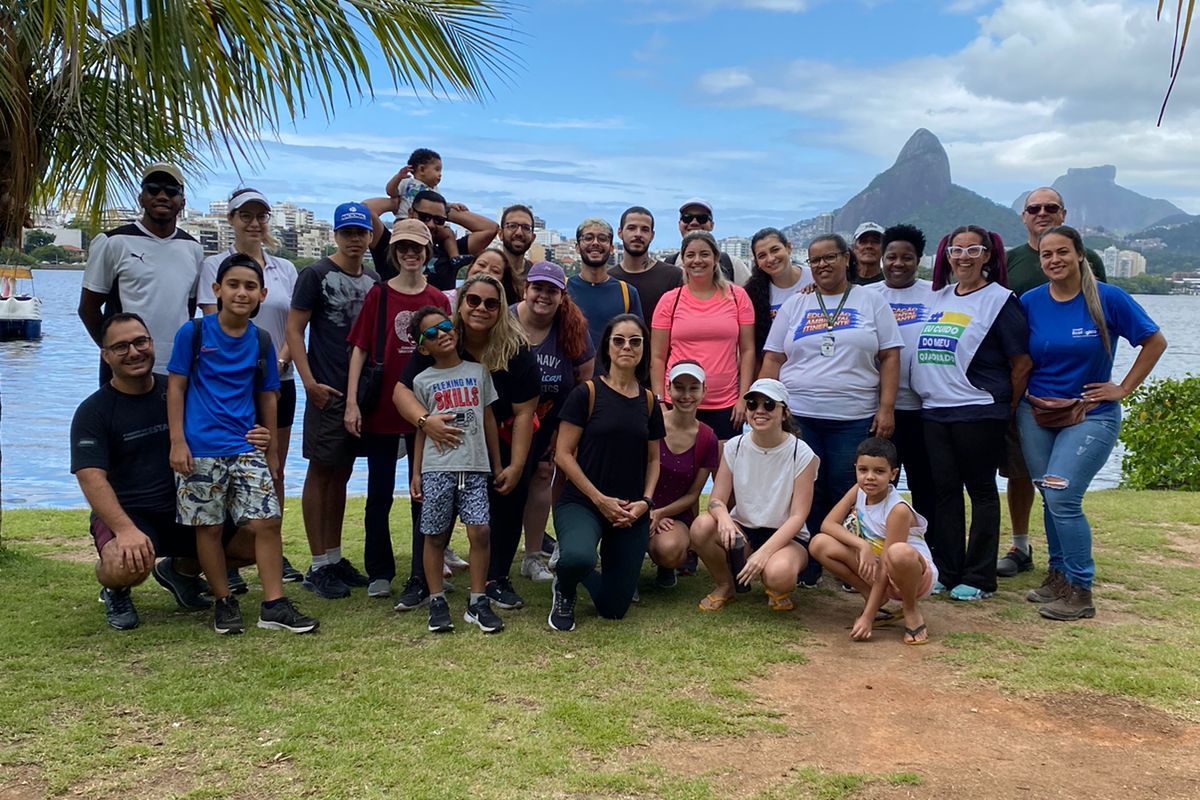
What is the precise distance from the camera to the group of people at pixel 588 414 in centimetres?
553

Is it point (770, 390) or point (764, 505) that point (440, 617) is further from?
point (770, 390)

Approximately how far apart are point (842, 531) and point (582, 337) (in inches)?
79.3

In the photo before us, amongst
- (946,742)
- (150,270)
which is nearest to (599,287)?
(150,270)

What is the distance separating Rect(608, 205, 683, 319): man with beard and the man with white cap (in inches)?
51.7

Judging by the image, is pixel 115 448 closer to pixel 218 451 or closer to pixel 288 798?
pixel 218 451

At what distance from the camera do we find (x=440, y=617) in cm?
Result: 555

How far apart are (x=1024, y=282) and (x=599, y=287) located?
297 cm

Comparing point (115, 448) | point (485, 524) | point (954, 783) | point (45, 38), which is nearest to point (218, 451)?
point (115, 448)

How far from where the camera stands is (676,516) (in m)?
6.34

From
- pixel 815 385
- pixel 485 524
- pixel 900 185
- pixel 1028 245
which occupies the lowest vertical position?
pixel 485 524

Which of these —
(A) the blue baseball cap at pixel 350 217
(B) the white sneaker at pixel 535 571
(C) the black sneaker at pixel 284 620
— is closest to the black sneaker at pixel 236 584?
(C) the black sneaker at pixel 284 620

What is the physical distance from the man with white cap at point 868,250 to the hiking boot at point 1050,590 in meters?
2.33

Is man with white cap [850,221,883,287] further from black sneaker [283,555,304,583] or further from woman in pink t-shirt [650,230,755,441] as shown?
black sneaker [283,555,304,583]

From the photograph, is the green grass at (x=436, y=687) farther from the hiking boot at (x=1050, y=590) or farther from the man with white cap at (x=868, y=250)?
the man with white cap at (x=868, y=250)
